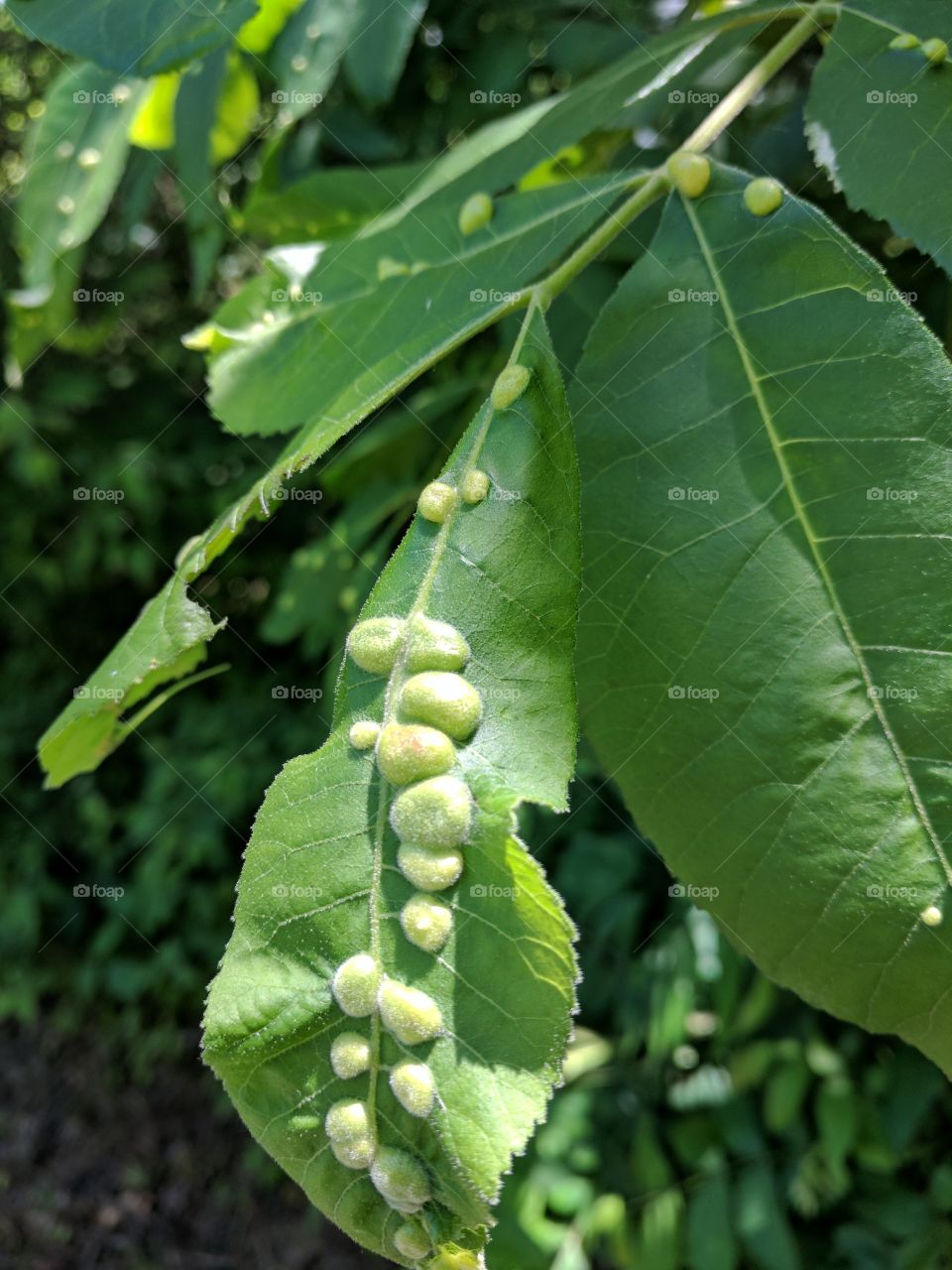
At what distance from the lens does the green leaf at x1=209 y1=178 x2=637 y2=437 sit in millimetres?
1066

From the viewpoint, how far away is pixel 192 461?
438cm

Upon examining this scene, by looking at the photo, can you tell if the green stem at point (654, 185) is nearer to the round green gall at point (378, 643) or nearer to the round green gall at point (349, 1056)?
the round green gall at point (378, 643)

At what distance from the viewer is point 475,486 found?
99 centimetres

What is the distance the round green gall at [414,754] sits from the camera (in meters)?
0.93

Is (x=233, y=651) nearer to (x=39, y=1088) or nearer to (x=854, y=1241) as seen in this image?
(x=39, y=1088)

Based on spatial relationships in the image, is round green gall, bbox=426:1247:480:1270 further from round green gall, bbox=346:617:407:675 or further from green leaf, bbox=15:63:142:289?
green leaf, bbox=15:63:142:289

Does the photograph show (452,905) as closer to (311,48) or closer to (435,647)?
(435,647)

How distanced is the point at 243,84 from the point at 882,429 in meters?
1.54

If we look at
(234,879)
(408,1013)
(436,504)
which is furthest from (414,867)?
(234,879)

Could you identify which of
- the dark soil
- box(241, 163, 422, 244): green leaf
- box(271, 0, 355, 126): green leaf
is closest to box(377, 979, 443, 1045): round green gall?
box(241, 163, 422, 244): green leaf

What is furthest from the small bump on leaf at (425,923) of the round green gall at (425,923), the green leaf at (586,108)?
the green leaf at (586,108)

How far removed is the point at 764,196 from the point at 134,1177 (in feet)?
15.5

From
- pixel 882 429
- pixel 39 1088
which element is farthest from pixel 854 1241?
pixel 39 1088

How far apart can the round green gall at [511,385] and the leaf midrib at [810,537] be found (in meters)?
0.22
